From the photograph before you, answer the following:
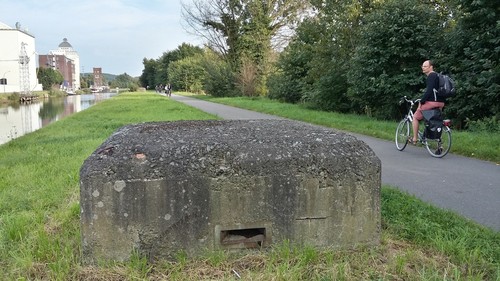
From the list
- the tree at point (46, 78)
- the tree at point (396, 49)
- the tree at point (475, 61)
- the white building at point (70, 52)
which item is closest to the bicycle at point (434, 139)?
the tree at point (475, 61)

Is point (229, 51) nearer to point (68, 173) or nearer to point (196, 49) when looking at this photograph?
point (68, 173)

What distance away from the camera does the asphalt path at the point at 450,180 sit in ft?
16.9

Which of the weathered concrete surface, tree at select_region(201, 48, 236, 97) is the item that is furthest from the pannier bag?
tree at select_region(201, 48, 236, 97)

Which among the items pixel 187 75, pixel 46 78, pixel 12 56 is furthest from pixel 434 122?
pixel 46 78

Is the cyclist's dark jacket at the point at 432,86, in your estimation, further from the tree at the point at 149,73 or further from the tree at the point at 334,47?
the tree at the point at 149,73

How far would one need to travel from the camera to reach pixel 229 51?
1896 inches

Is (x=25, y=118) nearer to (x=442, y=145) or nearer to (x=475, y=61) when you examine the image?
(x=475, y=61)

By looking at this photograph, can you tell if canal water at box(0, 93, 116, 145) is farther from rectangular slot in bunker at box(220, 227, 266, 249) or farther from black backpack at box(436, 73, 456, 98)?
rectangular slot in bunker at box(220, 227, 266, 249)

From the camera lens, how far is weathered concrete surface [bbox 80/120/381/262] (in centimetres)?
343

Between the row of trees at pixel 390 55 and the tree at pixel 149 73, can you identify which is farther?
the tree at pixel 149 73

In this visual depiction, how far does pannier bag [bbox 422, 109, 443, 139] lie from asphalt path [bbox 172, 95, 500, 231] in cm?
45

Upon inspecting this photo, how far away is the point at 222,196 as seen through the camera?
3525mm

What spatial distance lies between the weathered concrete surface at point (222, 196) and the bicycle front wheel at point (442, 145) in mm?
5516

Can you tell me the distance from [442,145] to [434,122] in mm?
480
